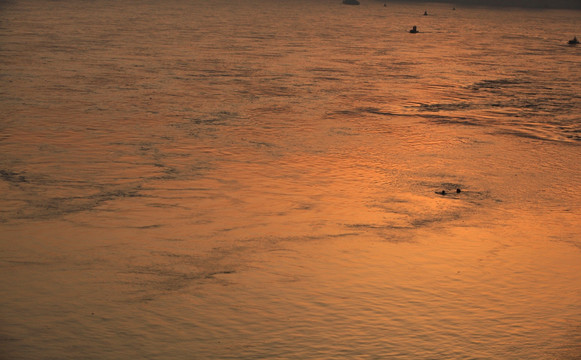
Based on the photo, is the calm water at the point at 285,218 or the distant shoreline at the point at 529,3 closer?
the calm water at the point at 285,218

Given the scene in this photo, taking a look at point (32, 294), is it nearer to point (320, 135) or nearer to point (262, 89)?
point (320, 135)

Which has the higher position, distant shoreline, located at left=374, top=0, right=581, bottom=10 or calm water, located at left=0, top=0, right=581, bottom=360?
distant shoreline, located at left=374, top=0, right=581, bottom=10

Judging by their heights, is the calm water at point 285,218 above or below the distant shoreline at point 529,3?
below

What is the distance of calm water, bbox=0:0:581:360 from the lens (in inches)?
138

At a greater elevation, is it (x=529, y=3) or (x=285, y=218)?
(x=529, y=3)

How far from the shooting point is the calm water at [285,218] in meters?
3.51

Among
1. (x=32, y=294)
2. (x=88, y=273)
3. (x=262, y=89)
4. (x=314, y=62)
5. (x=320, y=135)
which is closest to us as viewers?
(x=32, y=294)

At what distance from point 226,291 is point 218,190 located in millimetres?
1772

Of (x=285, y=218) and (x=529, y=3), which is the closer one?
(x=285, y=218)

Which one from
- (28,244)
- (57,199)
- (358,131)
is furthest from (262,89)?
(28,244)

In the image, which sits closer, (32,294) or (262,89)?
(32,294)

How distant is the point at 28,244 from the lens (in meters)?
4.50

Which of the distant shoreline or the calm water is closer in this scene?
the calm water

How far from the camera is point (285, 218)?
5039 millimetres
